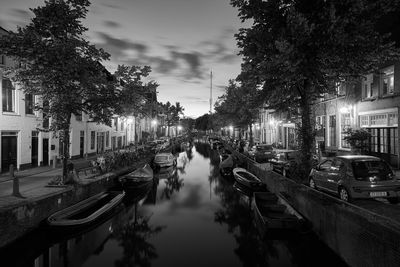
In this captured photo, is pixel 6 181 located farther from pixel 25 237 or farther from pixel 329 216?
pixel 329 216

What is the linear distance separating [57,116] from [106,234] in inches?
279

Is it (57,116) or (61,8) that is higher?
(61,8)

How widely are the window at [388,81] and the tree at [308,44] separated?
18.9ft

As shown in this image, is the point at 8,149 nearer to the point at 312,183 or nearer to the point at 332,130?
the point at 312,183

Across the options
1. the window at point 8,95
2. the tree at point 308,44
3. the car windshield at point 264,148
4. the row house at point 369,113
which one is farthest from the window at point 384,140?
the window at point 8,95

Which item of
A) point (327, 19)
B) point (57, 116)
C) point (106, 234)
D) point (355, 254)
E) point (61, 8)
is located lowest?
point (106, 234)

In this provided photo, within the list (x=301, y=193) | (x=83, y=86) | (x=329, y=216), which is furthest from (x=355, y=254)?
(x=83, y=86)

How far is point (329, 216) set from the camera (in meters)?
9.97

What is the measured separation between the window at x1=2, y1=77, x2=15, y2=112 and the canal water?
11.2 meters

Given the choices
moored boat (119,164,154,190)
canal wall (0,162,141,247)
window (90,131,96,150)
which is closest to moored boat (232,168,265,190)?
moored boat (119,164,154,190)

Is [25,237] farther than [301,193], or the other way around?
[301,193]

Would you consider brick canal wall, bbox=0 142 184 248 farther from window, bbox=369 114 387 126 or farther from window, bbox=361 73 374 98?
window, bbox=361 73 374 98

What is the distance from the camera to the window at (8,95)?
20.7 metres

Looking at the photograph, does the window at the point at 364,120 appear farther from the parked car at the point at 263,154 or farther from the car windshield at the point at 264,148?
the car windshield at the point at 264,148
